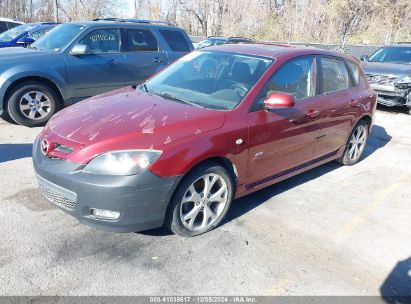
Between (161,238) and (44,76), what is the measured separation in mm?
4277

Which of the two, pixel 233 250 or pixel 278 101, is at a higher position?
pixel 278 101

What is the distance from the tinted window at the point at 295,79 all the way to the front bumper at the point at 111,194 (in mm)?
1607

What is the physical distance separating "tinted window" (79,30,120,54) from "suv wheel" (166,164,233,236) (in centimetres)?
459

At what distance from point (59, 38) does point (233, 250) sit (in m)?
5.61

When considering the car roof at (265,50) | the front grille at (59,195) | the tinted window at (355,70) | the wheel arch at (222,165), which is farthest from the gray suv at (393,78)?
the front grille at (59,195)

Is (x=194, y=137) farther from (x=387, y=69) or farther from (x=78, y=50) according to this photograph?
(x=387, y=69)

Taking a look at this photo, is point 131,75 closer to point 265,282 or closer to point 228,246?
point 228,246

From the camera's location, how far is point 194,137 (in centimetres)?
323

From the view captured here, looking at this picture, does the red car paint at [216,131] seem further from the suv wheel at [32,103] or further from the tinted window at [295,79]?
the suv wheel at [32,103]

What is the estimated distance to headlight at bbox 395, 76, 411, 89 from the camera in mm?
9633

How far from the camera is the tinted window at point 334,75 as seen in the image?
15.5 ft

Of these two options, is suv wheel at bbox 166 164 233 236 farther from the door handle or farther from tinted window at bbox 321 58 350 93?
tinted window at bbox 321 58 350 93

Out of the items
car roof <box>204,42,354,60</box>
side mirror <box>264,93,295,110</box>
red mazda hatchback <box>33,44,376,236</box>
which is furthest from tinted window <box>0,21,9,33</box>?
side mirror <box>264,93,295,110</box>

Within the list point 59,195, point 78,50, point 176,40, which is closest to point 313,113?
point 59,195
